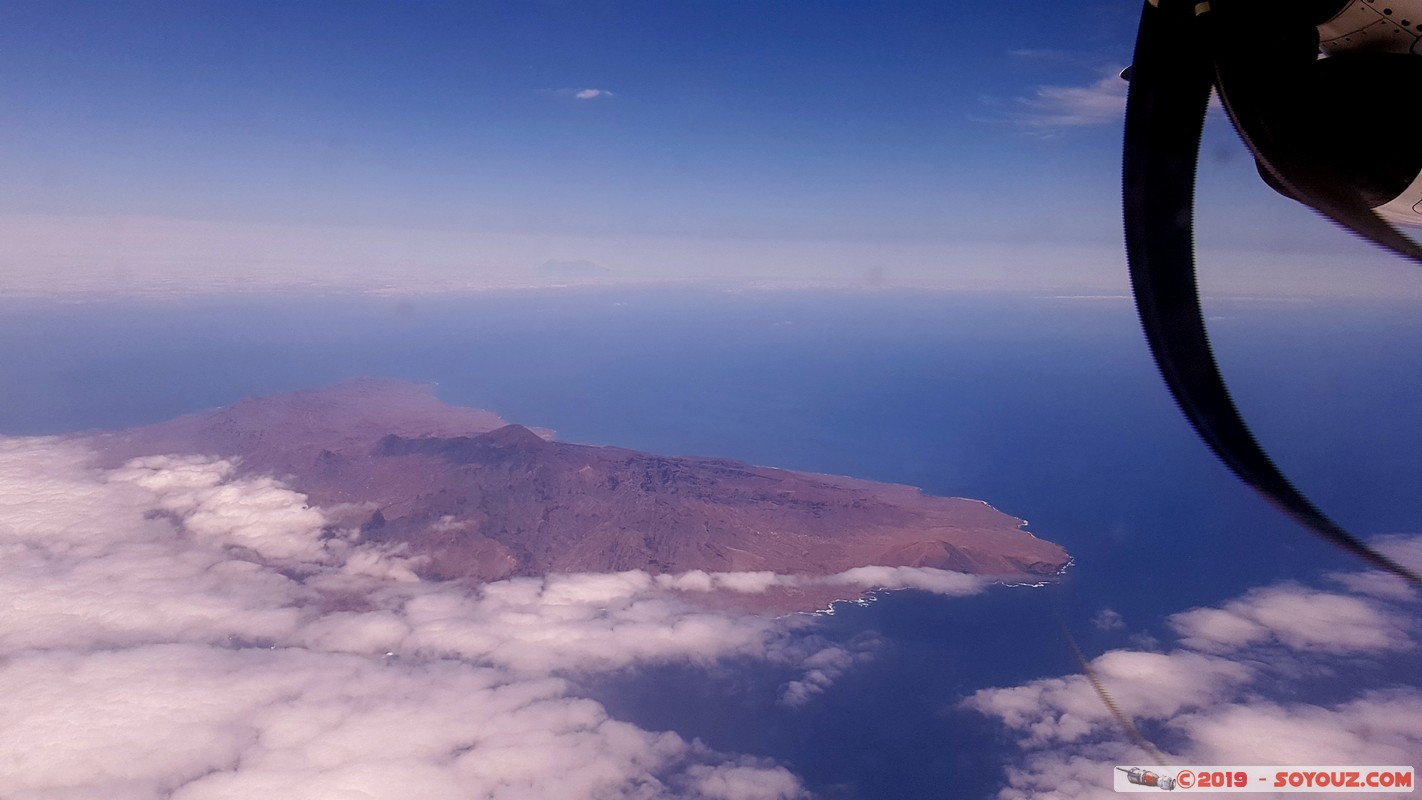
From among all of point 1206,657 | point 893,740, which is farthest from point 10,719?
point 1206,657

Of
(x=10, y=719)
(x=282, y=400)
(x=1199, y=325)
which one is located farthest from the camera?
(x=282, y=400)

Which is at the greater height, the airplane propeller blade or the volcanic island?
the airplane propeller blade

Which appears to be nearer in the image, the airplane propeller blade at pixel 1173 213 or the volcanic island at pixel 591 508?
the airplane propeller blade at pixel 1173 213

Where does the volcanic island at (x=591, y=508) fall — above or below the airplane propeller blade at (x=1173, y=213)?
below

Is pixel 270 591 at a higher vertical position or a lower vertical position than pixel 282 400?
lower

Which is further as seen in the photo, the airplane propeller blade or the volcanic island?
the volcanic island

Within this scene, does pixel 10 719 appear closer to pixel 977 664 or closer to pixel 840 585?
pixel 840 585

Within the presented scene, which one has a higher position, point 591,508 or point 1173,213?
point 1173,213

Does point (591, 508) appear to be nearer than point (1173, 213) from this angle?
No
